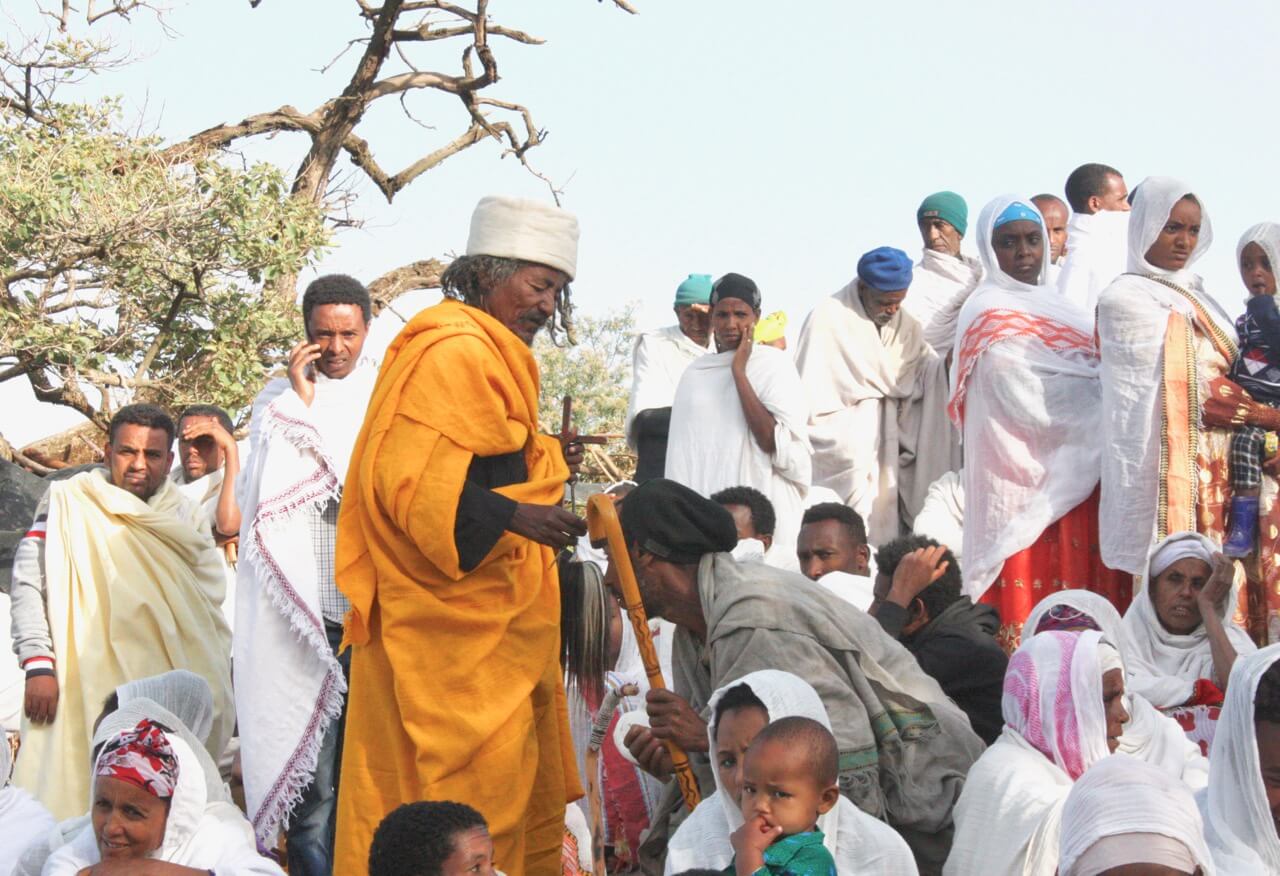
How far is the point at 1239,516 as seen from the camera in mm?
7352

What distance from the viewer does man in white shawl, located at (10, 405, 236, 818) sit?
6.95 m

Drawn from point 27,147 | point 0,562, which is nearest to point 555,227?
point 0,562

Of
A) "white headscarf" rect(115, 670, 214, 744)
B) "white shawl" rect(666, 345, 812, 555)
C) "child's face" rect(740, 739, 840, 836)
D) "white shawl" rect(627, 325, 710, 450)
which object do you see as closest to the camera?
"child's face" rect(740, 739, 840, 836)

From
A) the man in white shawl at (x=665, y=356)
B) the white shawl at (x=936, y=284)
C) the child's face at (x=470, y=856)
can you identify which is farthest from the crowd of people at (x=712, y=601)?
the man in white shawl at (x=665, y=356)

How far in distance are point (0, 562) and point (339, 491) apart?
192 inches

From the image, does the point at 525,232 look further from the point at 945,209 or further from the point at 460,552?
the point at 945,209

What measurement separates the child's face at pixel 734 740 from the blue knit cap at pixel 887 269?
484cm

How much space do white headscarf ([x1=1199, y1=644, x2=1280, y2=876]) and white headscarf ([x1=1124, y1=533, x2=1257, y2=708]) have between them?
6.08 feet

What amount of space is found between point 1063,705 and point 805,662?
71cm

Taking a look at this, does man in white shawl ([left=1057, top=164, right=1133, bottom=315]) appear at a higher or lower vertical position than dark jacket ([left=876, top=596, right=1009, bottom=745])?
higher

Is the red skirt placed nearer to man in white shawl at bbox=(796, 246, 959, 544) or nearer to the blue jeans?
man in white shawl at bbox=(796, 246, 959, 544)

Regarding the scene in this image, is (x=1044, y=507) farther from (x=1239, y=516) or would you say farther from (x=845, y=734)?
(x=845, y=734)

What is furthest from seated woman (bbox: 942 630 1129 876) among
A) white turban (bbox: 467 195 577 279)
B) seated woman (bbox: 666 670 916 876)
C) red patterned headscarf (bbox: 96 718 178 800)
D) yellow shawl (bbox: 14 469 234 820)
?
yellow shawl (bbox: 14 469 234 820)

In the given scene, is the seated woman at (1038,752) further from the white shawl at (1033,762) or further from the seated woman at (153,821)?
the seated woman at (153,821)
